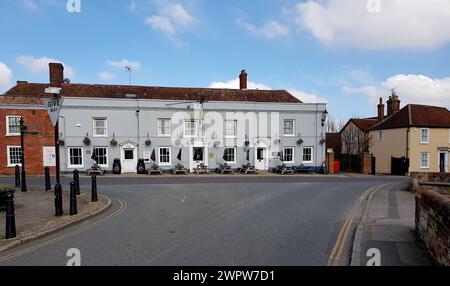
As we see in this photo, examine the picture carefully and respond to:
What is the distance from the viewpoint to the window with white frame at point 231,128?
2895cm

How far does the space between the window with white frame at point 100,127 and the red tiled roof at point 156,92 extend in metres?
2.96

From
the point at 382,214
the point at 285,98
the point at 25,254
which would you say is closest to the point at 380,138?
the point at 285,98

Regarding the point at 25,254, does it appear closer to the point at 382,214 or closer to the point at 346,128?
A: the point at 382,214

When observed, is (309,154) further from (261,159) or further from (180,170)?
(180,170)

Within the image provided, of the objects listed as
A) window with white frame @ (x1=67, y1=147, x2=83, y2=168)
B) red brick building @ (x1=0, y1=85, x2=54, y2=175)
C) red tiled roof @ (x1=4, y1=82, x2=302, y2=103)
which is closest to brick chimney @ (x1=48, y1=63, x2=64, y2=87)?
red tiled roof @ (x1=4, y1=82, x2=302, y2=103)

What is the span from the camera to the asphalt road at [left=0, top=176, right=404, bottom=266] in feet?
18.4

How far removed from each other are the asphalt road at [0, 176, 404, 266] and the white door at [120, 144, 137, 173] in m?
15.9

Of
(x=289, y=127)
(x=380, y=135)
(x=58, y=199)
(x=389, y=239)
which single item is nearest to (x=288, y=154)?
(x=289, y=127)

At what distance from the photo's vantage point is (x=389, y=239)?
690 cm

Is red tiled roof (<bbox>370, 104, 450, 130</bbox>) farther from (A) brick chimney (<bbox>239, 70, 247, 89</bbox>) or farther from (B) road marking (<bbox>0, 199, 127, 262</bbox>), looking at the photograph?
(B) road marking (<bbox>0, 199, 127, 262</bbox>)

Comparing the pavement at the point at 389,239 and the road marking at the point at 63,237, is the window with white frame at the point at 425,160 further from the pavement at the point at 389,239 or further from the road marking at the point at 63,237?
the road marking at the point at 63,237

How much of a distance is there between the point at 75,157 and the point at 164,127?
762 centimetres
